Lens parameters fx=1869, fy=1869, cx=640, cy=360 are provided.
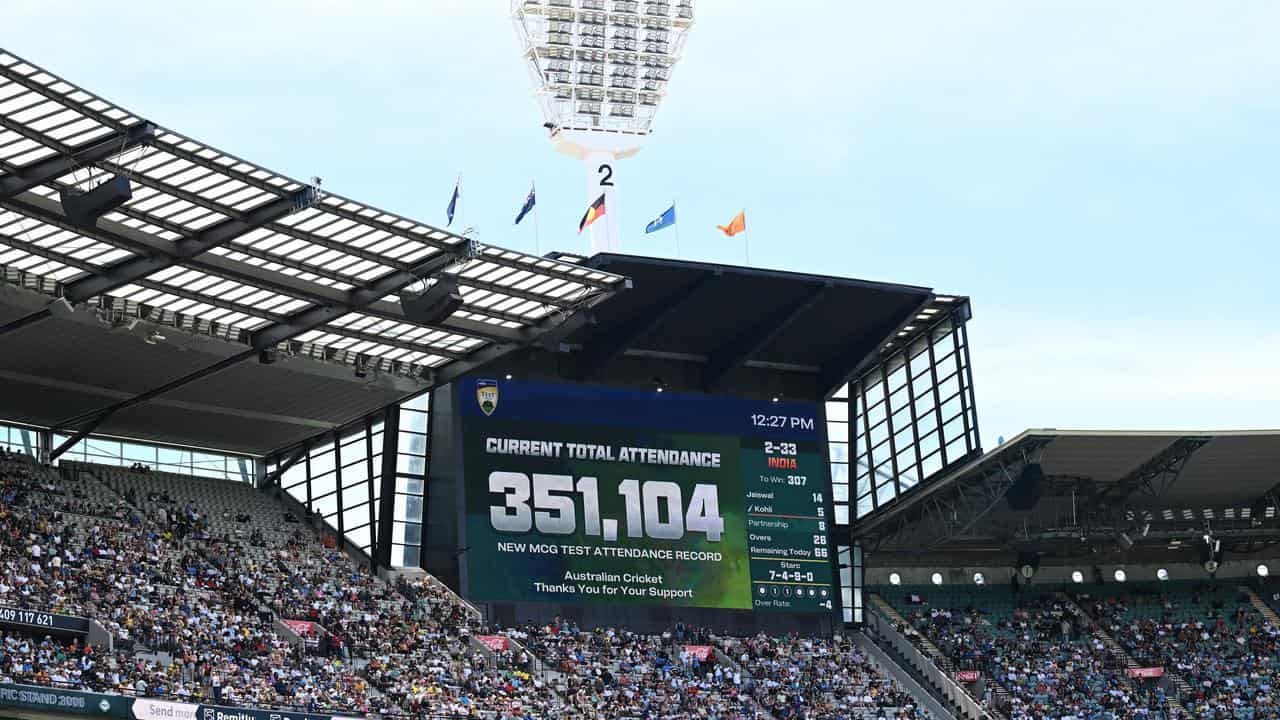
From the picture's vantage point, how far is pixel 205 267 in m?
44.5

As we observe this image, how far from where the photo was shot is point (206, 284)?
153ft

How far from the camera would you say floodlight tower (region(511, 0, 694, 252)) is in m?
69.5

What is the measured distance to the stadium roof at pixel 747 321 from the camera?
57.7 m

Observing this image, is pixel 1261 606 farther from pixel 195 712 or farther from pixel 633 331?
pixel 195 712

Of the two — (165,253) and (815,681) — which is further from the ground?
(165,253)

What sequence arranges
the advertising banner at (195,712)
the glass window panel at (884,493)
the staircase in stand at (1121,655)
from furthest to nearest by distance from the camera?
the glass window panel at (884,493) < the staircase in stand at (1121,655) < the advertising banner at (195,712)

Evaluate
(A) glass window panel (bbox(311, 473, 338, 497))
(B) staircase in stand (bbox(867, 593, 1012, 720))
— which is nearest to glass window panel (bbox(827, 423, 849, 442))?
(B) staircase in stand (bbox(867, 593, 1012, 720))

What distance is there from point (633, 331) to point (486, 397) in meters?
5.13

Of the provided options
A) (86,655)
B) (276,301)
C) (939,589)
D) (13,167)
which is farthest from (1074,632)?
(13,167)

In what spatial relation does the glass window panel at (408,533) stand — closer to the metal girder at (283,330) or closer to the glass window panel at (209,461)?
the glass window panel at (209,461)

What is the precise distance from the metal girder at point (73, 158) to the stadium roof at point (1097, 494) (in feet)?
99.7

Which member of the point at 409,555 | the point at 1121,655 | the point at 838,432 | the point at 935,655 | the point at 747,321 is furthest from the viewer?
the point at 1121,655

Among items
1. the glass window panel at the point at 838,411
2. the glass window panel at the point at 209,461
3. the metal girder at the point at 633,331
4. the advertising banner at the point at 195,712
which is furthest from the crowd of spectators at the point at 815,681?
the advertising banner at the point at 195,712

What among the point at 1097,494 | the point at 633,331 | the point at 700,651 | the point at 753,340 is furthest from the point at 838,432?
the point at 700,651
